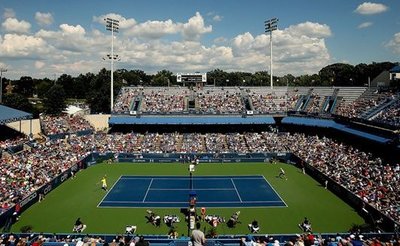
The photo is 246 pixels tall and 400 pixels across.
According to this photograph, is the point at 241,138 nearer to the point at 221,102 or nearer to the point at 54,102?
the point at 221,102

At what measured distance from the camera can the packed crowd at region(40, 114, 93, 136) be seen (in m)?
52.2

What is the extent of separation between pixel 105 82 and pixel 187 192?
234 feet

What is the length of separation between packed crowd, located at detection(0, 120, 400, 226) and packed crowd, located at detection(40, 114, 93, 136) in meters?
1.17

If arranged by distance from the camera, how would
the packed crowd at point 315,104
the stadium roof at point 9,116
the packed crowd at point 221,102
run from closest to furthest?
the stadium roof at point 9,116
the packed crowd at point 315,104
the packed crowd at point 221,102

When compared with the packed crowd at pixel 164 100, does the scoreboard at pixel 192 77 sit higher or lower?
higher

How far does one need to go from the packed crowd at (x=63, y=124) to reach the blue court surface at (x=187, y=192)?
17367 millimetres

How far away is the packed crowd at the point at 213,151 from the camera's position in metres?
29.9

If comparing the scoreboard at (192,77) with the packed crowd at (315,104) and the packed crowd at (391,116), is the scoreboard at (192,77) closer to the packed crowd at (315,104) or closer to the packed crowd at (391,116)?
the packed crowd at (315,104)

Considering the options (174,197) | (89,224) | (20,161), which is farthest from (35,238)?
(20,161)

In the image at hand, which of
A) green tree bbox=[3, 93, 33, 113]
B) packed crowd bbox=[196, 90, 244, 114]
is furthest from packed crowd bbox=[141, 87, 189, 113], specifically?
green tree bbox=[3, 93, 33, 113]

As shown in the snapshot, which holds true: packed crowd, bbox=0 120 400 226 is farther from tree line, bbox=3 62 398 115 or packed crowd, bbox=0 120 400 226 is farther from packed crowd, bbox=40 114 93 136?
tree line, bbox=3 62 398 115

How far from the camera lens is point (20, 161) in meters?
38.0

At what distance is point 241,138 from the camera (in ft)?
179

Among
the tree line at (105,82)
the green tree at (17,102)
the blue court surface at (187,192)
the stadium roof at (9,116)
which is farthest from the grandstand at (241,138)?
the tree line at (105,82)
